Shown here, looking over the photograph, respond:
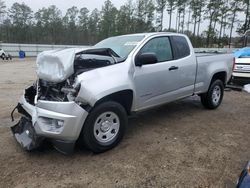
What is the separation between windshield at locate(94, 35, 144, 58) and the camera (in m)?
4.46

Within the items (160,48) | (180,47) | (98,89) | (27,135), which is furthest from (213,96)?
(27,135)

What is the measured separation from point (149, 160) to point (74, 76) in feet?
5.19

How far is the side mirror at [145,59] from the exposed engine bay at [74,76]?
0.96 feet

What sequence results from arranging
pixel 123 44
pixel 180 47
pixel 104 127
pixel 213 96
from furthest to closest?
pixel 213 96
pixel 180 47
pixel 123 44
pixel 104 127

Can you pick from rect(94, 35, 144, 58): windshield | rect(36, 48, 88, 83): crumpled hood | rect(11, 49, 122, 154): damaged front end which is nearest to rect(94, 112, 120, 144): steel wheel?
rect(11, 49, 122, 154): damaged front end

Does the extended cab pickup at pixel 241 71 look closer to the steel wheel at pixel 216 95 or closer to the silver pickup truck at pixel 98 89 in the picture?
the steel wheel at pixel 216 95

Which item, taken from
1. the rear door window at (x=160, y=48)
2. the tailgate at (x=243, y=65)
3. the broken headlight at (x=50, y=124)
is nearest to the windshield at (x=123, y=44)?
the rear door window at (x=160, y=48)

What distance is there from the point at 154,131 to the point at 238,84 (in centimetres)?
593

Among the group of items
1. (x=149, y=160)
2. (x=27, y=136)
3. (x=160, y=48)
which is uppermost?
(x=160, y=48)

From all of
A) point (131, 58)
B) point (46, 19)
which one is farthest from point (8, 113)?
point (46, 19)

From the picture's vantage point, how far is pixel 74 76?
3576 millimetres

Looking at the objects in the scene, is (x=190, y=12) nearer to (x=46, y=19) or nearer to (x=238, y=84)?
(x=46, y=19)

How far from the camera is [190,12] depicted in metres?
45.7

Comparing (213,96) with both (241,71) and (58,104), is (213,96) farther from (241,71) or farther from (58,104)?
(58,104)
